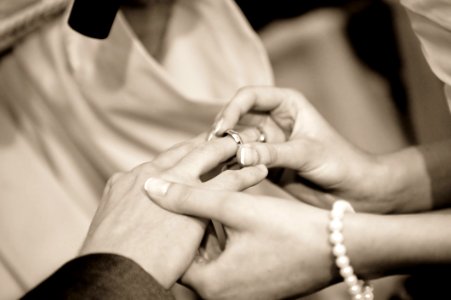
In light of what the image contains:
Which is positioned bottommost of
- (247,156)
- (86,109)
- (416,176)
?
(416,176)

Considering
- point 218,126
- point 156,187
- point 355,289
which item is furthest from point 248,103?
point 355,289

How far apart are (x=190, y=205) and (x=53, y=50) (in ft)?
1.27

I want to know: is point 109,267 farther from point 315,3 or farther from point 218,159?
point 315,3

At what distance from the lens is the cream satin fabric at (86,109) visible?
0.81m

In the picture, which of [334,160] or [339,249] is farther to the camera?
[334,160]

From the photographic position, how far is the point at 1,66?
835 mm

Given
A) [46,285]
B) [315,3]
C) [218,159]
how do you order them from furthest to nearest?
1. [315,3]
2. [218,159]
3. [46,285]

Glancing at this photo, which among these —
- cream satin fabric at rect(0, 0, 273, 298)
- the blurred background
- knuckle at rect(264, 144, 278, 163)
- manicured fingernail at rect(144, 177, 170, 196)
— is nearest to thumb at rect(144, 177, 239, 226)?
manicured fingernail at rect(144, 177, 170, 196)

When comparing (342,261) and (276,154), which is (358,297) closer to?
(342,261)

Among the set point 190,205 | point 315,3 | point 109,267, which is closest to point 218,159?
point 190,205

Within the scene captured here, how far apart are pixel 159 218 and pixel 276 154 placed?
186mm

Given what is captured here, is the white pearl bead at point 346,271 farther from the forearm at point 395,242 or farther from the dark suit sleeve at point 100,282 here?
the dark suit sleeve at point 100,282

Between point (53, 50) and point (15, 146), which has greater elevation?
point (53, 50)

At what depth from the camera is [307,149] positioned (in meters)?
0.72
